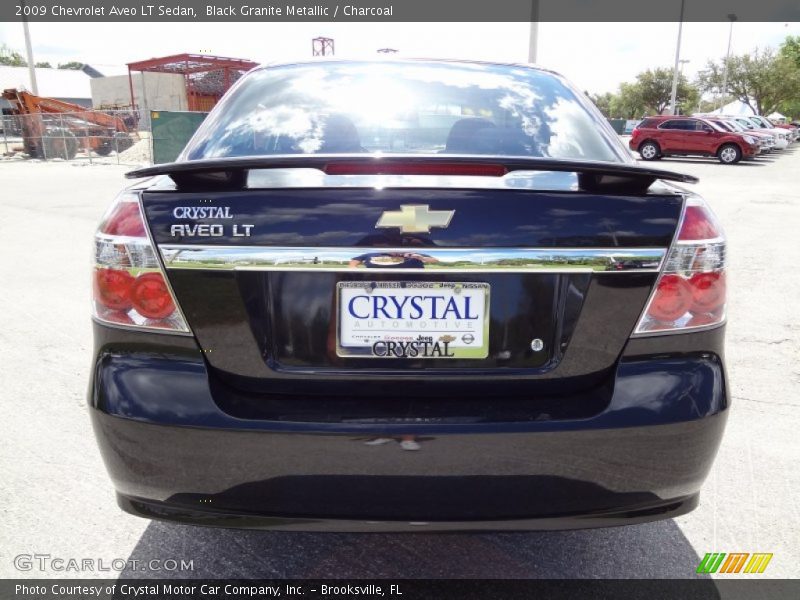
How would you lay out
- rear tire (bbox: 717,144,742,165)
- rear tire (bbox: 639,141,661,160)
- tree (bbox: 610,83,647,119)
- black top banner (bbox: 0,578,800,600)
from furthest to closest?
tree (bbox: 610,83,647,119), rear tire (bbox: 639,141,661,160), rear tire (bbox: 717,144,742,165), black top banner (bbox: 0,578,800,600)

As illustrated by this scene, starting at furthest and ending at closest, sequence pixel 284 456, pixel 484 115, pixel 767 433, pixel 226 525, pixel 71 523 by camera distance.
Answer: pixel 767 433
pixel 484 115
pixel 71 523
pixel 226 525
pixel 284 456

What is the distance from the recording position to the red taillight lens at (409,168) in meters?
1.79

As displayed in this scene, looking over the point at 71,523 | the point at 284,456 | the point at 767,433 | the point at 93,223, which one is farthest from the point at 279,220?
the point at 93,223

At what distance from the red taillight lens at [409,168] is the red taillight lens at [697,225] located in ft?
1.71

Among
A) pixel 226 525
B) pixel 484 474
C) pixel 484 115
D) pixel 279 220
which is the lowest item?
pixel 226 525

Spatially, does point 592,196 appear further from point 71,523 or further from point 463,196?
point 71,523

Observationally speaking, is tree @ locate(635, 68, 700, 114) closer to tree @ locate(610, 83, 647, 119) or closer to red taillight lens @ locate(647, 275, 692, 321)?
tree @ locate(610, 83, 647, 119)

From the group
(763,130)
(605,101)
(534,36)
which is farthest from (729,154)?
(605,101)

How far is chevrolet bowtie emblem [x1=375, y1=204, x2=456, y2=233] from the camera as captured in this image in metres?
1.73

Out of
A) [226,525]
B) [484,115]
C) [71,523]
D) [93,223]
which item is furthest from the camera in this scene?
→ [93,223]

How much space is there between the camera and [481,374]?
1824 millimetres

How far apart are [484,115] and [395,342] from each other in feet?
4.54

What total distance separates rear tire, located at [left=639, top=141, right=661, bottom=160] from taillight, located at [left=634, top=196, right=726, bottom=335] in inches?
1040

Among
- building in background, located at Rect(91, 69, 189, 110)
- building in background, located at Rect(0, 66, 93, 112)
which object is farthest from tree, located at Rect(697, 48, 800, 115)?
building in background, located at Rect(0, 66, 93, 112)
